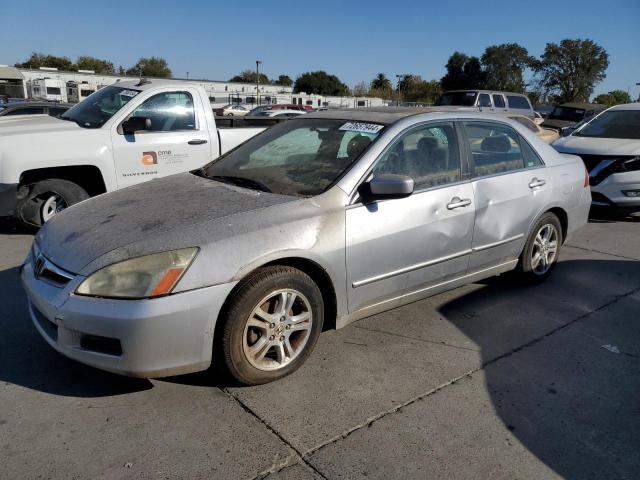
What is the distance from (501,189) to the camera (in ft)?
13.2

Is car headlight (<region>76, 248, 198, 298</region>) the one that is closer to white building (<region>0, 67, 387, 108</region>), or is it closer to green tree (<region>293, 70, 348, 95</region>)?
white building (<region>0, 67, 387, 108</region>)

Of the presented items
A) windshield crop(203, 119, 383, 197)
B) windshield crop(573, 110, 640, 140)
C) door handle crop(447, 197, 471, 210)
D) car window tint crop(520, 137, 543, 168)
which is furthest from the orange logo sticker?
windshield crop(573, 110, 640, 140)

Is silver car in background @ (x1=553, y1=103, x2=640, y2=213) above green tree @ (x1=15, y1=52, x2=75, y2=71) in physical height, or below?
below

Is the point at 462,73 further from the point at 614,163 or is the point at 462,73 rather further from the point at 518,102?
the point at 614,163

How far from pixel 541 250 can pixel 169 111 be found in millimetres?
4457

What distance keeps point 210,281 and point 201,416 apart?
0.71m

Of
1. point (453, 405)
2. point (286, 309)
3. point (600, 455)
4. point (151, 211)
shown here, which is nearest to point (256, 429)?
point (286, 309)

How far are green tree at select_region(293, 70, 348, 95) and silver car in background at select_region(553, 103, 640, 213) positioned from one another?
261 ft

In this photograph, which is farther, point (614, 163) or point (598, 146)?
point (598, 146)

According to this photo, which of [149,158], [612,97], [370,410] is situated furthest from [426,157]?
[612,97]

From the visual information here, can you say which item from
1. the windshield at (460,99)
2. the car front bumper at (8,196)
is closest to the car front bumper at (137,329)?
the car front bumper at (8,196)

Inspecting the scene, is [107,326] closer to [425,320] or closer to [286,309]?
[286,309]

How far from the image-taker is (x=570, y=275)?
5082 mm

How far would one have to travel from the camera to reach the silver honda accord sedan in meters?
Answer: 2.55
